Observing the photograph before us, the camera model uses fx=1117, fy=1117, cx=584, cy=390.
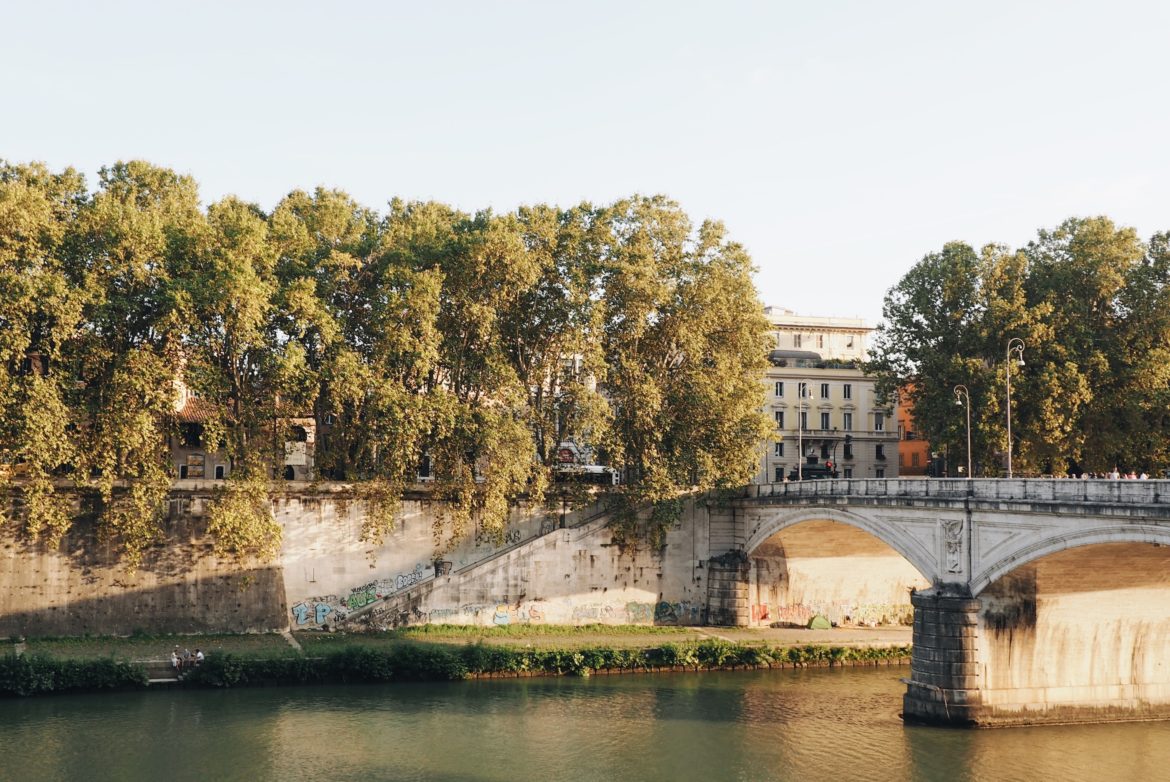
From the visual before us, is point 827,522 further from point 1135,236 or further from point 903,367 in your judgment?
point 1135,236

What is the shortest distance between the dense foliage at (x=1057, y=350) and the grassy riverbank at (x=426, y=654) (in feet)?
43.1

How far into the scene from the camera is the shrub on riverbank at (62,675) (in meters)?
38.5

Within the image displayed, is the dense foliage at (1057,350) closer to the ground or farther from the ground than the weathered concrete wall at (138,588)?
farther from the ground

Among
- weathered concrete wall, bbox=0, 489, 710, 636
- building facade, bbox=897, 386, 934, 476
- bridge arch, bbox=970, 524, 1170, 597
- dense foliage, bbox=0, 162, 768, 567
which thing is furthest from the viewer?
building facade, bbox=897, 386, 934, 476

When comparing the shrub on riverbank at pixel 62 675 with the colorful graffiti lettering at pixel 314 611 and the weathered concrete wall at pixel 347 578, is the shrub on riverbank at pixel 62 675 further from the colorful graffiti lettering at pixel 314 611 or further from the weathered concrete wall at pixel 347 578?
the colorful graffiti lettering at pixel 314 611

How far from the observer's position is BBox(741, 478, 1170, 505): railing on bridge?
3058 centimetres

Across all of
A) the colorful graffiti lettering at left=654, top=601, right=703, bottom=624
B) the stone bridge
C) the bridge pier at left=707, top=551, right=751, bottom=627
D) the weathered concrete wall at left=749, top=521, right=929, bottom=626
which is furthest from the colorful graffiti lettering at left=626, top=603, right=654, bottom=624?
the stone bridge

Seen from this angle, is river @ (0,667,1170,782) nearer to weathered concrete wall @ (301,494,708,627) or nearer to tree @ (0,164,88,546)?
weathered concrete wall @ (301,494,708,627)

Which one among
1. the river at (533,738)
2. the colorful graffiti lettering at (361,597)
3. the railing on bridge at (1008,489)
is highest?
the railing on bridge at (1008,489)


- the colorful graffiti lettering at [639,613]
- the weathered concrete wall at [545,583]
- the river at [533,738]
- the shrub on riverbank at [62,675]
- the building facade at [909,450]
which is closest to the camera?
the river at [533,738]

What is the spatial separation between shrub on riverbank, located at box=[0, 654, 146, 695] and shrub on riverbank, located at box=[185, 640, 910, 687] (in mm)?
2203

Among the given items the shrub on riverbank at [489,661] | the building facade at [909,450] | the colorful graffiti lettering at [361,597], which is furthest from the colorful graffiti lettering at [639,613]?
the building facade at [909,450]

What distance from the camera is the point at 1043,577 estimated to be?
120 ft

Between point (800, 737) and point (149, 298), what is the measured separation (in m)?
30.3
